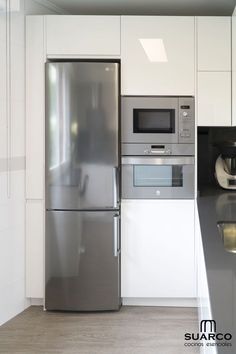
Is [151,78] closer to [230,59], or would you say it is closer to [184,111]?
[184,111]

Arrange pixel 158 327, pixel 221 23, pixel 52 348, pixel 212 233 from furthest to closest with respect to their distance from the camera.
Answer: pixel 221 23 < pixel 158 327 < pixel 52 348 < pixel 212 233

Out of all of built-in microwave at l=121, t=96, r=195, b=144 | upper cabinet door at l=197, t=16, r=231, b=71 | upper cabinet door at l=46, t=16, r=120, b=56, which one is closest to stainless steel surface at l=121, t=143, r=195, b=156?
built-in microwave at l=121, t=96, r=195, b=144

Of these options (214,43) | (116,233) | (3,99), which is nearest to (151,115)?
(214,43)

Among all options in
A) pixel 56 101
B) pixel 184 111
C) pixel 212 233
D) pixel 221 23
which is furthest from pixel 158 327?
pixel 221 23

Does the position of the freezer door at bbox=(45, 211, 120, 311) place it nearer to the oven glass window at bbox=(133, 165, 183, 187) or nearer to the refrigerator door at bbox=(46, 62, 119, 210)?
the refrigerator door at bbox=(46, 62, 119, 210)

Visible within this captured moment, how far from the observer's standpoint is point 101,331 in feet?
9.15

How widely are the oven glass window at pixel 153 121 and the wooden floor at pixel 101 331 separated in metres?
1.34

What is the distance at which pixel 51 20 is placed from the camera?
307 centimetres

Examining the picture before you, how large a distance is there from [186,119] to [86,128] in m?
0.73

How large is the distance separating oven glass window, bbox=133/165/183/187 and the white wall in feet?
2.80

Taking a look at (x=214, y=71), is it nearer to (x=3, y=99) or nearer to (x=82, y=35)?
(x=82, y=35)

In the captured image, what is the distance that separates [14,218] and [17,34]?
1297 millimetres

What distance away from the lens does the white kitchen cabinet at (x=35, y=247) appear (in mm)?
3135

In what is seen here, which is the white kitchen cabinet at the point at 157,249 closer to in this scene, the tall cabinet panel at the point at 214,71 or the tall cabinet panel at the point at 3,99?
the tall cabinet panel at the point at 214,71
